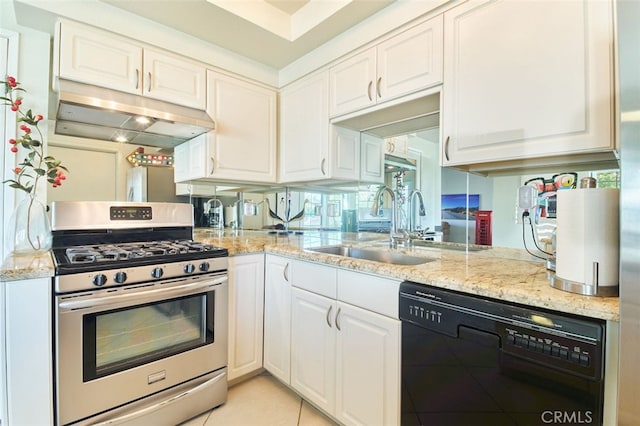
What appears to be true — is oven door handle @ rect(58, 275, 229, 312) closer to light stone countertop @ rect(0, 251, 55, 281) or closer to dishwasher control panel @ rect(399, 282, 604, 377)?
light stone countertop @ rect(0, 251, 55, 281)

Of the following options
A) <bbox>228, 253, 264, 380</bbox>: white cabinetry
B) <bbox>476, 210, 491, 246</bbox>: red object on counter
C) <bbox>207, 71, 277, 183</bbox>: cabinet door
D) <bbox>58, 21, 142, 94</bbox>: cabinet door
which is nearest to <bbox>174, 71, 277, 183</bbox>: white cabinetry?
<bbox>207, 71, 277, 183</bbox>: cabinet door

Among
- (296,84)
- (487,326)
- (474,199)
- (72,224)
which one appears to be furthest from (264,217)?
(487,326)

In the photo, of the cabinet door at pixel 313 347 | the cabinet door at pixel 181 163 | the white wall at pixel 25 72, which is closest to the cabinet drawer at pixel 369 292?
the cabinet door at pixel 313 347

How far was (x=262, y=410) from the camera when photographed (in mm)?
1735

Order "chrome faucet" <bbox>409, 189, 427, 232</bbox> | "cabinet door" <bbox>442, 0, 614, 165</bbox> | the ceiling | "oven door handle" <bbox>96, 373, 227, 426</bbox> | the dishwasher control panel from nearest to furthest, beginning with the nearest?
the dishwasher control panel → "cabinet door" <bbox>442, 0, 614, 165</bbox> → "oven door handle" <bbox>96, 373, 227, 426</bbox> → the ceiling → "chrome faucet" <bbox>409, 189, 427, 232</bbox>

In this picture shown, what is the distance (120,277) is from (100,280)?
8 cm

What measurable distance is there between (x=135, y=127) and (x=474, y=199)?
2189 millimetres

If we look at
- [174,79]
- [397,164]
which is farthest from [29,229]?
[397,164]

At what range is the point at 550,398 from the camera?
0.88 metres

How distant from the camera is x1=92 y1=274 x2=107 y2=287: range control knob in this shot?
1.34 m

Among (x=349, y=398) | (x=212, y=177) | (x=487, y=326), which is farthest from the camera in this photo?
(x=212, y=177)

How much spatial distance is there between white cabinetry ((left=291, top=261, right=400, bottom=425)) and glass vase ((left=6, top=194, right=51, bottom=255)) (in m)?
1.35

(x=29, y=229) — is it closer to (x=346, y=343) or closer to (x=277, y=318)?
(x=277, y=318)

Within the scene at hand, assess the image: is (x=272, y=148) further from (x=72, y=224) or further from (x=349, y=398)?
(x=349, y=398)
